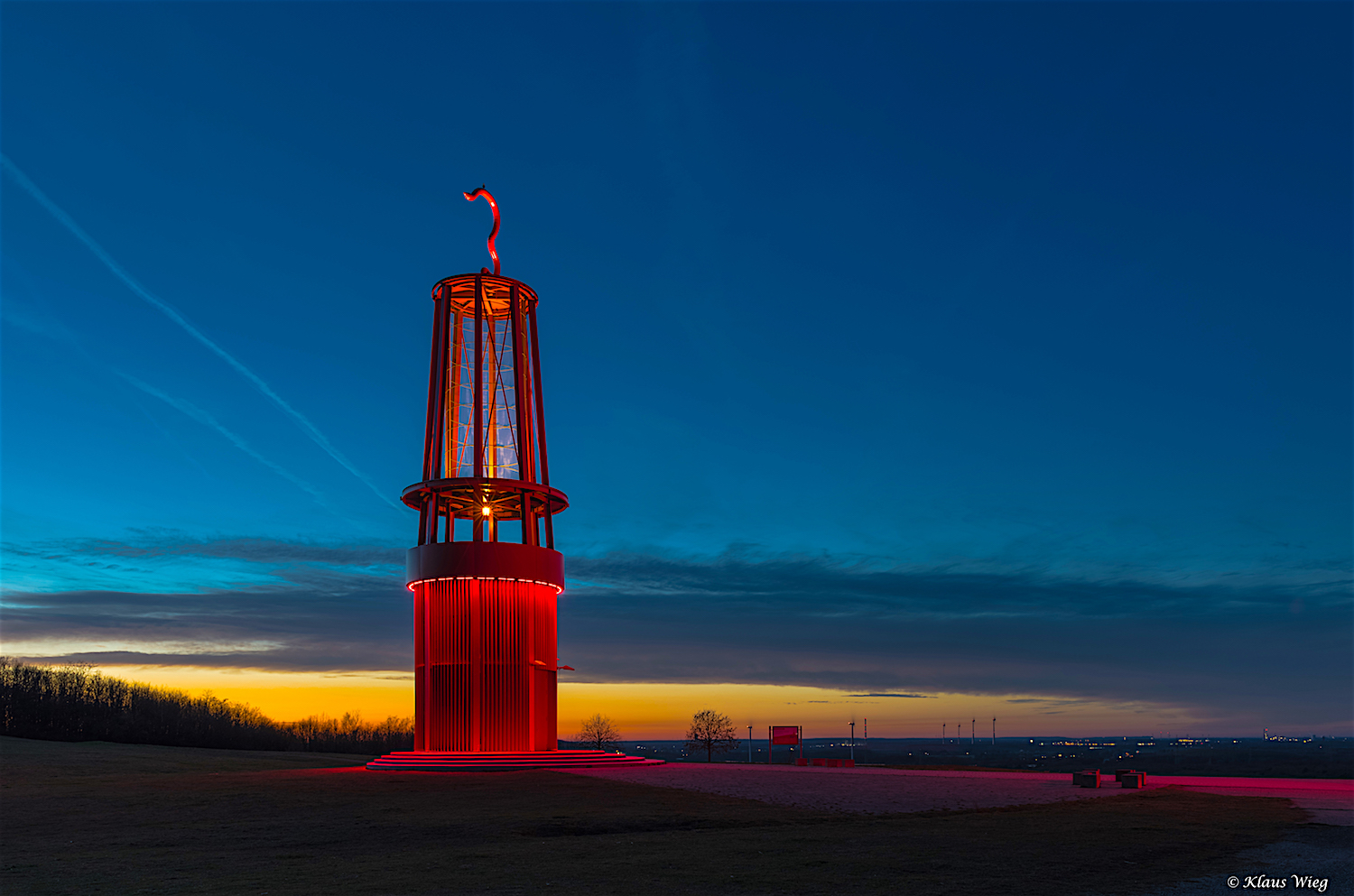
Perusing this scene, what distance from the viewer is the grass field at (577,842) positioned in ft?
36.5

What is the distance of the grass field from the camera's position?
11.1 m

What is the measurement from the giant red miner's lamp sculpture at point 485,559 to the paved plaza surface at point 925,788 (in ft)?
16.0

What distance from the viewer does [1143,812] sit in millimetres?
18281

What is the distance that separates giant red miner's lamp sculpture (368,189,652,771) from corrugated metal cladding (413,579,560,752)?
4cm

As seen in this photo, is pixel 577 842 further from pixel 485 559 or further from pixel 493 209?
pixel 493 209

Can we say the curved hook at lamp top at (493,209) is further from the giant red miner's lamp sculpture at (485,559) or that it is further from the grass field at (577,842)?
the grass field at (577,842)

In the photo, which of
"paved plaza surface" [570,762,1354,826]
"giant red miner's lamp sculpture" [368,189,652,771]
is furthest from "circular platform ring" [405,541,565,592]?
"paved plaza surface" [570,762,1354,826]

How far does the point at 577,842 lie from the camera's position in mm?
14656

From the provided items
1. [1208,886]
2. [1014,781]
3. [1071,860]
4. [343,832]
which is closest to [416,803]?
[343,832]

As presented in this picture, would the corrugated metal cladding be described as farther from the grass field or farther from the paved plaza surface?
the grass field

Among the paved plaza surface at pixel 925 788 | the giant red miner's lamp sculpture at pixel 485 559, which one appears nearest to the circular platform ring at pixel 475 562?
the giant red miner's lamp sculpture at pixel 485 559

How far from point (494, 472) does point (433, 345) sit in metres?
5.85

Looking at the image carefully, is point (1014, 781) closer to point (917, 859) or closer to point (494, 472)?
point (917, 859)

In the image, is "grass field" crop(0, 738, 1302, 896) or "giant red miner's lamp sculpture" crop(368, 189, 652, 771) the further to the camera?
"giant red miner's lamp sculpture" crop(368, 189, 652, 771)
